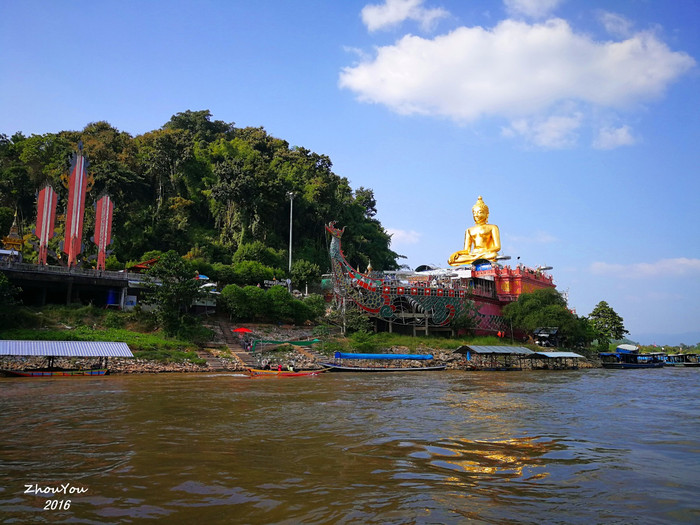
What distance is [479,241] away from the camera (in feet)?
175

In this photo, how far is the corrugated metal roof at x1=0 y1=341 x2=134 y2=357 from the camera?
22.1 metres

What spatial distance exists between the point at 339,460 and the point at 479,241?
47136mm

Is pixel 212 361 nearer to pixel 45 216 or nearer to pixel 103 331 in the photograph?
pixel 103 331

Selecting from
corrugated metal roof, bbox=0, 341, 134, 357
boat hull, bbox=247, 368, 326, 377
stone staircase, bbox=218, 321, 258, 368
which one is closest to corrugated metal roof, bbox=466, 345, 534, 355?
boat hull, bbox=247, 368, 326, 377

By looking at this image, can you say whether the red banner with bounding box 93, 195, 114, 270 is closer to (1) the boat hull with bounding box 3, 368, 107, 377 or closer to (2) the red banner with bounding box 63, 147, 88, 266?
(2) the red banner with bounding box 63, 147, 88, 266

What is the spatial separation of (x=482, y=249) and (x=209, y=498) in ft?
162

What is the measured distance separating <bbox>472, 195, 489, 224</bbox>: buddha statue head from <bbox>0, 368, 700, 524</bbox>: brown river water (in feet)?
127

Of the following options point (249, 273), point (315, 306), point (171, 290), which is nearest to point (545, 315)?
point (315, 306)

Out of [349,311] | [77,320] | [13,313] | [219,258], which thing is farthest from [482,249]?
[13,313]

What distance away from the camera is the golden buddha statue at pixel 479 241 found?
52594mm

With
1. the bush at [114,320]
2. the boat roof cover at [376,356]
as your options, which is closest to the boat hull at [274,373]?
the boat roof cover at [376,356]

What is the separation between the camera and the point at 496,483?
7.36m

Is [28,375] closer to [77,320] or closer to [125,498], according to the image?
[77,320]

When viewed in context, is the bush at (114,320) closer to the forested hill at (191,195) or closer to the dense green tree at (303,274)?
the forested hill at (191,195)
